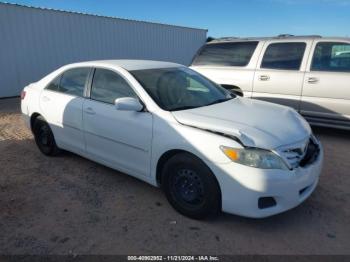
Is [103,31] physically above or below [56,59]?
above

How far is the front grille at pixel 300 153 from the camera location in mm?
3084

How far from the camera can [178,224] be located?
11.1 feet

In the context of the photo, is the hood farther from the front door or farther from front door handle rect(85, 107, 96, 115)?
front door handle rect(85, 107, 96, 115)

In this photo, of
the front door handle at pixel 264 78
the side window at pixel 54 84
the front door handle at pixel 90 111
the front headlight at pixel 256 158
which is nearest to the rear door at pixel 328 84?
the front door handle at pixel 264 78

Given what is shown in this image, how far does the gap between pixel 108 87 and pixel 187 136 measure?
1.48 metres

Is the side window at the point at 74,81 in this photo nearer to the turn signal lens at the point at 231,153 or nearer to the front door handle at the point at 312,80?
→ the turn signal lens at the point at 231,153

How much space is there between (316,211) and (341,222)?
274mm

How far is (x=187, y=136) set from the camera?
3.25m

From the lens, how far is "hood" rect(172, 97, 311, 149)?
309 cm

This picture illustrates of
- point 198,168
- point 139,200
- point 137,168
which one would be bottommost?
point 139,200

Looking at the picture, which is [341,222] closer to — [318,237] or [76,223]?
[318,237]

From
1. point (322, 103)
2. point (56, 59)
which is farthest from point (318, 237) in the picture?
point (56, 59)

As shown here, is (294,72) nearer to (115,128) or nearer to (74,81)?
(115,128)

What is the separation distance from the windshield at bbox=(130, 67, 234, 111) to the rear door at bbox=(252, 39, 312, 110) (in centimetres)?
218
